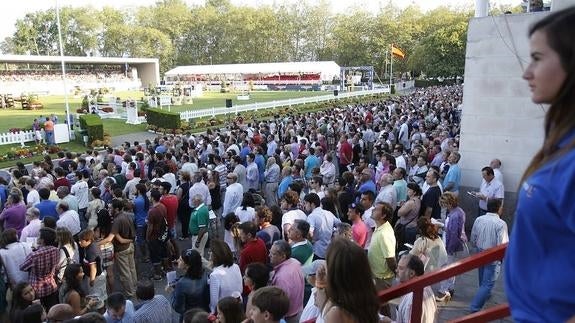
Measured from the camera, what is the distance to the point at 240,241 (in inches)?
224

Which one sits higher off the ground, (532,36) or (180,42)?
(180,42)

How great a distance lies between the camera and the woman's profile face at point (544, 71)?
119 cm

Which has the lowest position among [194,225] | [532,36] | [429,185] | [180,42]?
[194,225]

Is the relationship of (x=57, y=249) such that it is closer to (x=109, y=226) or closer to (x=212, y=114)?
(x=109, y=226)

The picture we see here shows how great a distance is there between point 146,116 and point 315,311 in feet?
89.1

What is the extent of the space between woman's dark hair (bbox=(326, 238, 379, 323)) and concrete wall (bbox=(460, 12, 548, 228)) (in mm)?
7152

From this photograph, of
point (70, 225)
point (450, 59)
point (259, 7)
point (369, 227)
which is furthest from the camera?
point (259, 7)

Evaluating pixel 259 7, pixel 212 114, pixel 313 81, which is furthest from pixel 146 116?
pixel 259 7

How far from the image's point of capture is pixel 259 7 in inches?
3878

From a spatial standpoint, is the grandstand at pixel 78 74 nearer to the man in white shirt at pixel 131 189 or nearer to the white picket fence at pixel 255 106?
the white picket fence at pixel 255 106

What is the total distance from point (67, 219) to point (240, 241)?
10.6 ft

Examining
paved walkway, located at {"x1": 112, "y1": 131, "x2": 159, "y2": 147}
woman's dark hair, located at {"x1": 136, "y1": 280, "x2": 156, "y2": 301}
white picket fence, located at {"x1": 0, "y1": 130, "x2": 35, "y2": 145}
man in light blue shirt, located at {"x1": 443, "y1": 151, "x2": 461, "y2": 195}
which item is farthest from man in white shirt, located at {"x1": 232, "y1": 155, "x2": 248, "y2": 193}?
white picket fence, located at {"x1": 0, "y1": 130, "x2": 35, "y2": 145}

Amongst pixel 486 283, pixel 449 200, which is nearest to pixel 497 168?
pixel 449 200

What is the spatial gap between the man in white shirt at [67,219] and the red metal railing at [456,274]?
6066mm
